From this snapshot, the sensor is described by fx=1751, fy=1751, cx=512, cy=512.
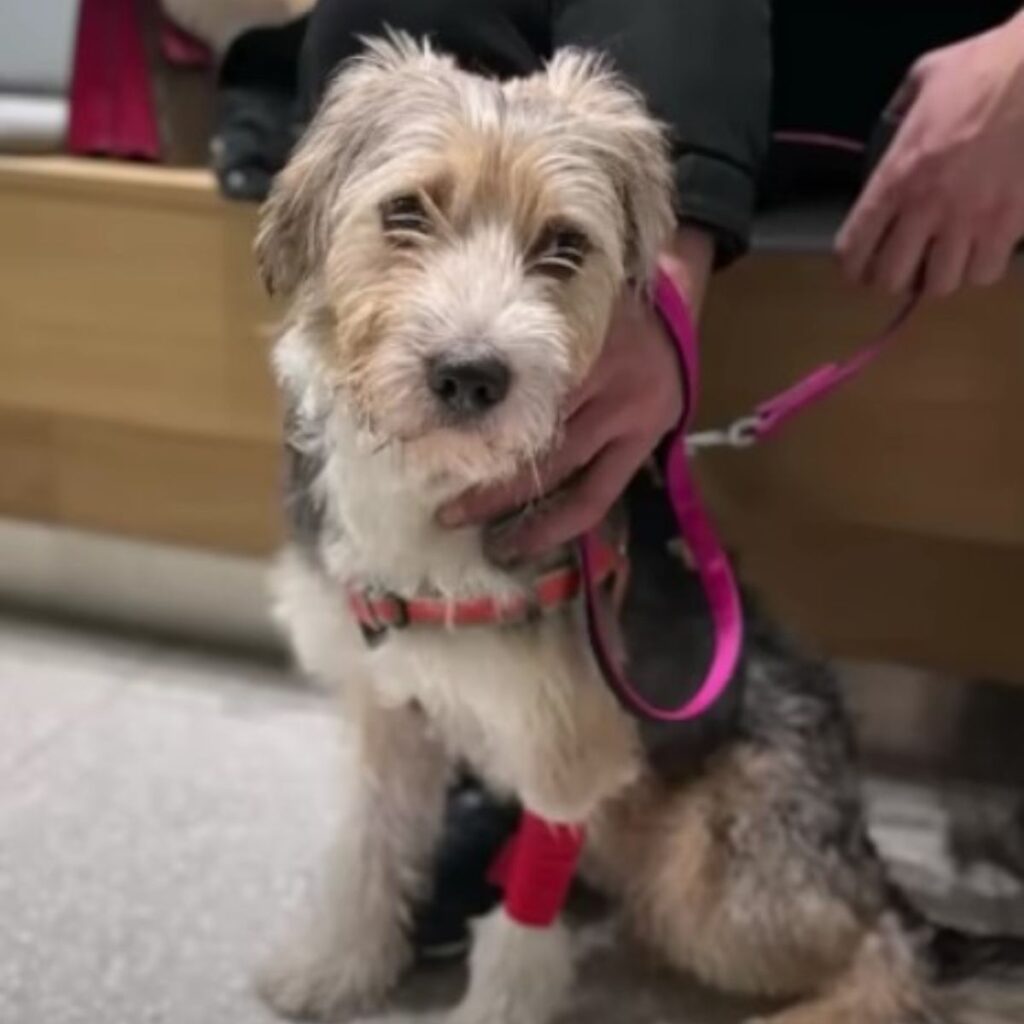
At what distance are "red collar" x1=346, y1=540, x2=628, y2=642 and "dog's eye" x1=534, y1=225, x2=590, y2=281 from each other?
222mm

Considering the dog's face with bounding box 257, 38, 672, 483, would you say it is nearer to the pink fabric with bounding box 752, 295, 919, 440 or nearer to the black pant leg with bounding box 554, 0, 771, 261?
the black pant leg with bounding box 554, 0, 771, 261

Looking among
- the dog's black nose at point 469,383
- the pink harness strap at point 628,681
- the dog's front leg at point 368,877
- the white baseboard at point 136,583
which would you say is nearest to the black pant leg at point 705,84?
the pink harness strap at point 628,681

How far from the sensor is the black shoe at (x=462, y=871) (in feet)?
4.72

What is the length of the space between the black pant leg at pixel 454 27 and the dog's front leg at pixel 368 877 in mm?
486

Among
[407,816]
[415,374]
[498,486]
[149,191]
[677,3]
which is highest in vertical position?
[677,3]

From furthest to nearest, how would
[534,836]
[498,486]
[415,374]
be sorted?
1. [534,836]
2. [498,486]
3. [415,374]

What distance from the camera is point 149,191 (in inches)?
66.3

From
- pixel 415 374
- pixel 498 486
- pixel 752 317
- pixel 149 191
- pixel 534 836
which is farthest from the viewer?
pixel 149 191

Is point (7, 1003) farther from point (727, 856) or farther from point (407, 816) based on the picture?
point (727, 856)

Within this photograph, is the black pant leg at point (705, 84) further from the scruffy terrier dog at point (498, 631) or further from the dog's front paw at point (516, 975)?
the dog's front paw at point (516, 975)

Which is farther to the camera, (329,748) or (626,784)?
(329,748)

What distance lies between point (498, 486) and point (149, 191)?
0.73m

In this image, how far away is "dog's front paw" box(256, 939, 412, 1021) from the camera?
4.44ft

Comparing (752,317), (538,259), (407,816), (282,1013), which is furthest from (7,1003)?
(752,317)
